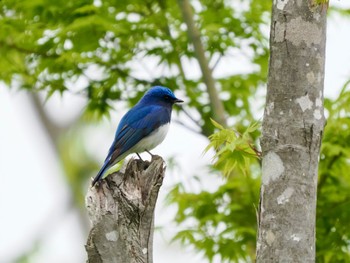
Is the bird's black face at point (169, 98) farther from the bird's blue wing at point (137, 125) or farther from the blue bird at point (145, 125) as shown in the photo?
the bird's blue wing at point (137, 125)

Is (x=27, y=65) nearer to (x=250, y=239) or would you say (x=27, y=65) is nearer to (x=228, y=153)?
(x=250, y=239)

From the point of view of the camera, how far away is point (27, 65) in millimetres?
8594

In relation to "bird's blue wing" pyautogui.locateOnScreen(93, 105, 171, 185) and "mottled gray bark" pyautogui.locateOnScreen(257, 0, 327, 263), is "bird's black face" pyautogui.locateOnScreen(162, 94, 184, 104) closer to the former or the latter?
"bird's blue wing" pyautogui.locateOnScreen(93, 105, 171, 185)

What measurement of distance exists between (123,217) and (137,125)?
106 inches

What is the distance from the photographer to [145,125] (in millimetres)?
7277

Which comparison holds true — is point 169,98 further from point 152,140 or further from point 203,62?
point 203,62

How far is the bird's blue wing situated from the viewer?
7023 mm

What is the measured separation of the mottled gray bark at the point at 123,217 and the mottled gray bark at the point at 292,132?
0.66m

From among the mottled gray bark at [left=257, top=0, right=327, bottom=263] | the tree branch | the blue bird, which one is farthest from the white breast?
the mottled gray bark at [left=257, top=0, right=327, bottom=263]

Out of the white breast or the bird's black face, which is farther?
the bird's black face

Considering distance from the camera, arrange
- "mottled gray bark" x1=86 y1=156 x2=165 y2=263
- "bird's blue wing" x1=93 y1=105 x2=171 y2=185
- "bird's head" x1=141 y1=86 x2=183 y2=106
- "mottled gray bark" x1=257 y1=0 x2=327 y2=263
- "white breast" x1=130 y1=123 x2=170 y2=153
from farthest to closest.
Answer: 1. "bird's head" x1=141 y1=86 x2=183 y2=106
2. "white breast" x1=130 y1=123 x2=170 y2=153
3. "bird's blue wing" x1=93 y1=105 x2=171 y2=185
4. "mottled gray bark" x1=86 y1=156 x2=165 y2=263
5. "mottled gray bark" x1=257 y1=0 x2=327 y2=263

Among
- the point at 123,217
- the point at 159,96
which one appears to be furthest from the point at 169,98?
the point at 123,217

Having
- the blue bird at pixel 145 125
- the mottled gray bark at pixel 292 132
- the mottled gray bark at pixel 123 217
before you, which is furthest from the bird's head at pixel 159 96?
the mottled gray bark at pixel 292 132

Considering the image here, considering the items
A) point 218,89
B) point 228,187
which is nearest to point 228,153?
point 228,187
